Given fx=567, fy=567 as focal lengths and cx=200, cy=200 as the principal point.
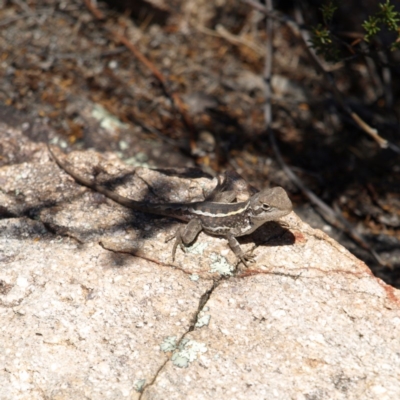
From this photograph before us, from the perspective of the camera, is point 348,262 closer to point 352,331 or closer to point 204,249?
point 352,331

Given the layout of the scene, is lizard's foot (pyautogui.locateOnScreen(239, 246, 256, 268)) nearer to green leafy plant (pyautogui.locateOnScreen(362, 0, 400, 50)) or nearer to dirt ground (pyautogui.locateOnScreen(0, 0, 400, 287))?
green leafy plant (pyautogui.locateOnScreen(362, 0, 400, 50))

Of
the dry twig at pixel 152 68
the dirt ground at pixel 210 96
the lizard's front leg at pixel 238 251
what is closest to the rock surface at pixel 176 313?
the lizard's front leg at pixel 238 251

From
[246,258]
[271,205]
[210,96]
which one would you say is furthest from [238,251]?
[210,96]

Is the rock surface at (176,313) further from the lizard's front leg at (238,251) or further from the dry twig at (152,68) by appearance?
the dry twig at (152,68)

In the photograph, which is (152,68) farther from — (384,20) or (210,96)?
(384,20)

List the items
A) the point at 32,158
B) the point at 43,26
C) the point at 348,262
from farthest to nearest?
the point at 43,26 → the point at 32,158 → the point at 348,262

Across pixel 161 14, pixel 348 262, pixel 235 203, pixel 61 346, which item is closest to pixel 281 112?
pixel 161 14
